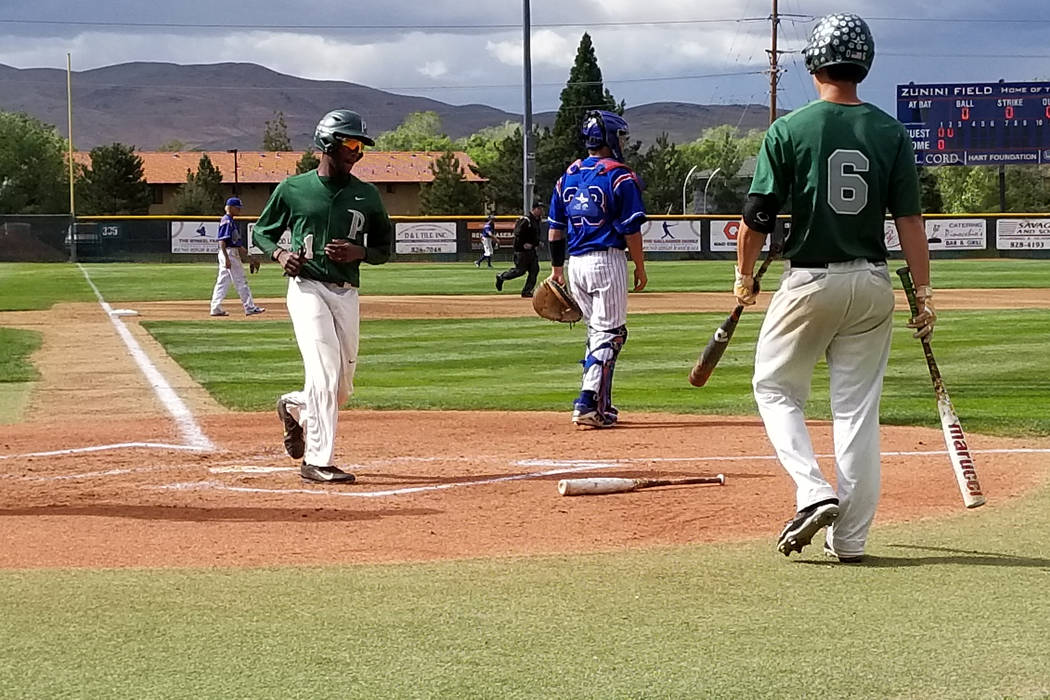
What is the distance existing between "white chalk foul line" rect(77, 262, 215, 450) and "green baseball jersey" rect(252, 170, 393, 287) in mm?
2079

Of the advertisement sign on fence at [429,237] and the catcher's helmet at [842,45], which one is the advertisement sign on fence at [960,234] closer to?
the advertisement sign on fence at [429,237]

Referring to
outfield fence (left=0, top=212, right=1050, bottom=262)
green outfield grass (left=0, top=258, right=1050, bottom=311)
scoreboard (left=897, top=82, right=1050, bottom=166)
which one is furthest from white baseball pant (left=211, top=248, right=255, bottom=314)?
scoreboard (left=897, top=82, right=1050, bottom=166)

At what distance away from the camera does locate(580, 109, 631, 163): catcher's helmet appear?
10.0 meters

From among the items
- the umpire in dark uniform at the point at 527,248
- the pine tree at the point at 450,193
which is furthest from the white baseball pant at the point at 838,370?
the pine tree at the point at 450,193

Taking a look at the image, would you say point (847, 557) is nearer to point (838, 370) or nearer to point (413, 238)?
point (838, 370)

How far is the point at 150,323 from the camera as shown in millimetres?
22219

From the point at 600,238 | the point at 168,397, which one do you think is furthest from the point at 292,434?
the point at 168,397

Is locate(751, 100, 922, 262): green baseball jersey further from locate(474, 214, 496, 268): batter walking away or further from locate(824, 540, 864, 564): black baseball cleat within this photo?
locate(474, 214, 496, 268): batter walking away

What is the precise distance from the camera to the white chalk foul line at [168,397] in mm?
9719

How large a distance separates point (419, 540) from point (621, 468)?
88.4 inches

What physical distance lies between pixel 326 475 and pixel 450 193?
90925 mm

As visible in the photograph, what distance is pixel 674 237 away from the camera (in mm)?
53656

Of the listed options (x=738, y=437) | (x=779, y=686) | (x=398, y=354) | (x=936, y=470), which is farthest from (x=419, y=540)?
(x=398, y=354)

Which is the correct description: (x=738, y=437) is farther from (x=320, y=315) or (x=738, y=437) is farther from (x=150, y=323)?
(x=150, y=323)
